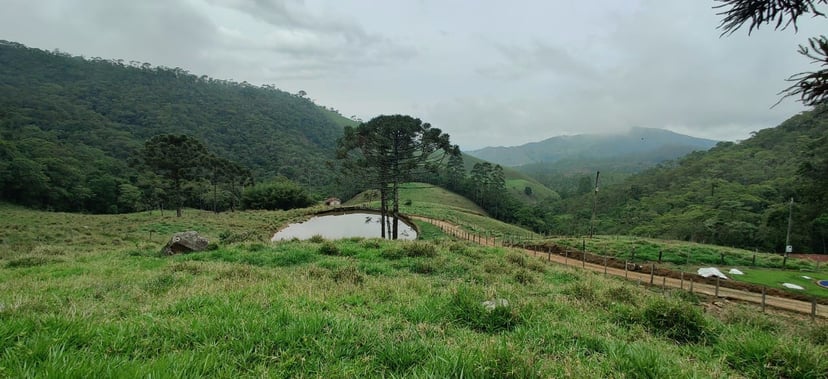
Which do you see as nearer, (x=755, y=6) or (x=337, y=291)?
(x=755, y=6)

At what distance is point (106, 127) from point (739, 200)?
16813 cm

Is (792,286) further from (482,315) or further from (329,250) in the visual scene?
(329,250)

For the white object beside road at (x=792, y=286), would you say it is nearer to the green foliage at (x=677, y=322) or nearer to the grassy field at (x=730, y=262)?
the grassy field at (x=730, y=262)

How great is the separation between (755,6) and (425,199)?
79506mm

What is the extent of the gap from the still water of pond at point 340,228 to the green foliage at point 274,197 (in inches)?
779

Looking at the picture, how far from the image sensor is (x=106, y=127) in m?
113

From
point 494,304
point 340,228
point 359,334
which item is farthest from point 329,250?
point 340,228

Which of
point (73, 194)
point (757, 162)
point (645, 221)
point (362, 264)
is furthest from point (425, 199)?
point (757, 162)

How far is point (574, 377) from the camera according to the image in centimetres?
287

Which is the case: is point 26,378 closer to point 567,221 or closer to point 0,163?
point 0,163

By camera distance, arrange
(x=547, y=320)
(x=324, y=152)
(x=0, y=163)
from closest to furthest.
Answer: (x=547, y=320), (x=0, y=163), (x=324, y=152)

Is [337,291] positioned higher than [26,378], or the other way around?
[26,378]

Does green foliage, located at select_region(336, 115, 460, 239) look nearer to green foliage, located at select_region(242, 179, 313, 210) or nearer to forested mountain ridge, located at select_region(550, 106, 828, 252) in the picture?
forested mountain ridge, located at select_region(550, 106, 828, 252)

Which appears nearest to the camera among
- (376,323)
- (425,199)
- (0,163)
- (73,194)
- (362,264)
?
(376,323)
